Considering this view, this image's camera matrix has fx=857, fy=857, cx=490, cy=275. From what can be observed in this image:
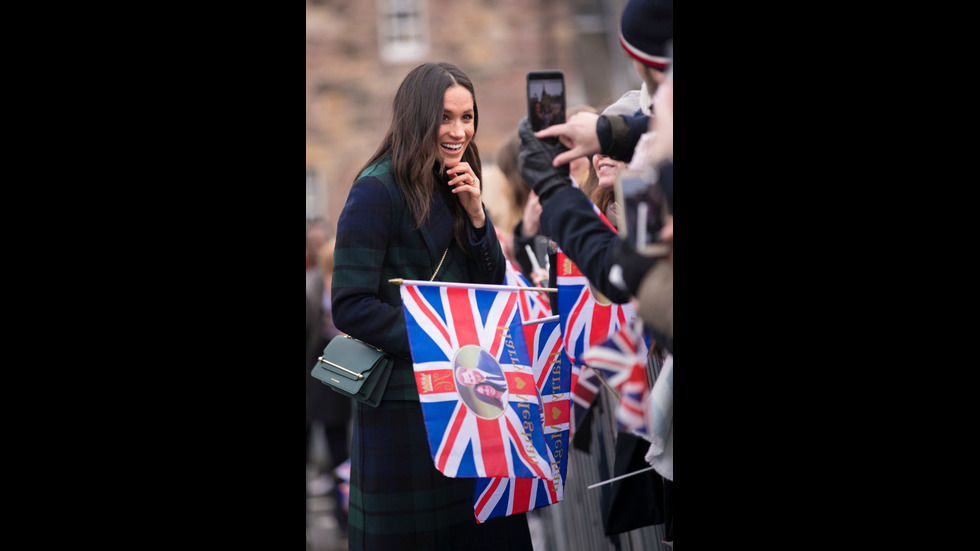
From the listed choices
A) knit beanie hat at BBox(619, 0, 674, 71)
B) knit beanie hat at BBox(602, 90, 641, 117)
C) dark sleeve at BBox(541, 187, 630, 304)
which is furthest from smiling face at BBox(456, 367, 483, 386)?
knit beanie hat at BBox(619, 0, 674, 71)

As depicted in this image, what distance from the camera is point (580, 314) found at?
263 cm

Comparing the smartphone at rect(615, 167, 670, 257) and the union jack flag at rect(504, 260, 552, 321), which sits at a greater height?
the smartphone at rect(615, 167, 670, 257)

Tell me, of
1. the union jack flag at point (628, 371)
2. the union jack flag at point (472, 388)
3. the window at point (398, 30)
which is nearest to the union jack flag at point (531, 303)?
the union jack flag at point (472, 388)

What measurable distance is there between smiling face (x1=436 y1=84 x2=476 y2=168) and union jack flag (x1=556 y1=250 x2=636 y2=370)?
44 cm

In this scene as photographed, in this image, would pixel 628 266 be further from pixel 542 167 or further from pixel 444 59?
pixel 444 59

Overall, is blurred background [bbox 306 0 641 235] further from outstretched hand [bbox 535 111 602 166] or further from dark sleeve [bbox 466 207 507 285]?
dark sleeve [bbox 466 207 507 285]

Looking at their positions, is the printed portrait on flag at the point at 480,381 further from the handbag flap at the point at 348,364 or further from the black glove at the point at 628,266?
the black glove at the point at 628,266

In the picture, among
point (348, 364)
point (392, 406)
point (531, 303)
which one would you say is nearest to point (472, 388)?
point (392, 406)

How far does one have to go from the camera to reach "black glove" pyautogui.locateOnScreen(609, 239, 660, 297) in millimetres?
1849

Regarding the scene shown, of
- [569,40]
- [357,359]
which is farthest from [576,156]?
[569,40]

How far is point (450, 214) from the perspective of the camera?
8.34ft

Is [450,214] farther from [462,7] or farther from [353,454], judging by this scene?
[462,7]
